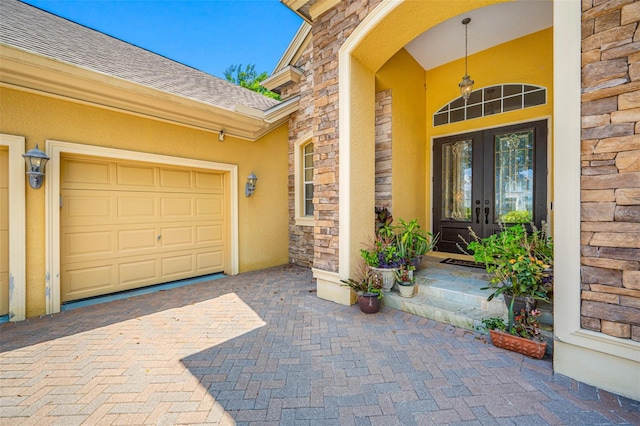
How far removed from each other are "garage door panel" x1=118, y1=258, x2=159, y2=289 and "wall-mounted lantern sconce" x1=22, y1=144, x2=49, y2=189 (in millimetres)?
1636

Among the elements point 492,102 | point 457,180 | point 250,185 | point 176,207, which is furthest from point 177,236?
point 492,102

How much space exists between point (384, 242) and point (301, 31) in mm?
5348

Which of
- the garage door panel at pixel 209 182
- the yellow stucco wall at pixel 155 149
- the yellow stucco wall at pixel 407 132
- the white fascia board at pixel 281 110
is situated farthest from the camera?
the white fascia board at pixel 281 110

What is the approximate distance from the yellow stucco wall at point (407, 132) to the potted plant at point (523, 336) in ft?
7.99

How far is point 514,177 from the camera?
4820 millimetres

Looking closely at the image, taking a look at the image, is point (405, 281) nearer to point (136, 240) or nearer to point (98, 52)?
point (136, 240)

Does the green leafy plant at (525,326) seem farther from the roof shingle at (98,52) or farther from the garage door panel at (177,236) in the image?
the roof shingle at (98,52)

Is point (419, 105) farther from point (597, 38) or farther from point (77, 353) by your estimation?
point (77, 353)

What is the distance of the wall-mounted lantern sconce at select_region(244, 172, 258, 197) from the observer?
18.2ft

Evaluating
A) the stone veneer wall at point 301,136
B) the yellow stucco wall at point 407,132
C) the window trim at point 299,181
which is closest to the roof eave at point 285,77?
the stone veneer wall at point 301,136

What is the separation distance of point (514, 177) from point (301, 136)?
429 centimetres

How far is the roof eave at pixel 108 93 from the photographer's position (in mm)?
3119

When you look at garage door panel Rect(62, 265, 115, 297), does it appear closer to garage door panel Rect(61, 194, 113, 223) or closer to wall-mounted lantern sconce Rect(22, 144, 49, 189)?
garage door panel Rect(61, 194, 113, 223)

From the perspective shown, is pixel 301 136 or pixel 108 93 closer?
pixel 108 93
